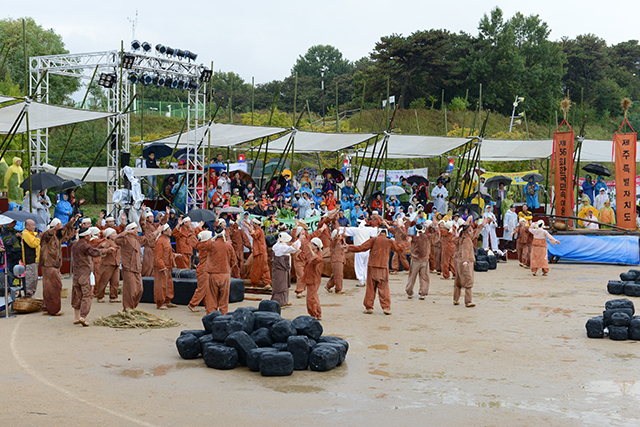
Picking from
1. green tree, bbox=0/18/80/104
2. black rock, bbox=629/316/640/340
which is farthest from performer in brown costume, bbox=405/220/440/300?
green tree, bbox=0/18/80/104

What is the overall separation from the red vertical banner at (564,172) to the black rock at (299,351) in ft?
48.0

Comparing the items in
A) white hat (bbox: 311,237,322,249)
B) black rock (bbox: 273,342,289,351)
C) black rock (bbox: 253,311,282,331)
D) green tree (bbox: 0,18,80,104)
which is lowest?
black rock (bbox: 273,342,289,351)

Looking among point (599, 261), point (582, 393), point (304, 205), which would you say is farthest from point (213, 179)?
point (582, 393)

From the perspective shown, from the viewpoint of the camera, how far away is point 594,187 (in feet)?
77.0

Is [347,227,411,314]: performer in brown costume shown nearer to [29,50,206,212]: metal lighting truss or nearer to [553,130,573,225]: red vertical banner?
[29,50,206,212]: metal lighting truss

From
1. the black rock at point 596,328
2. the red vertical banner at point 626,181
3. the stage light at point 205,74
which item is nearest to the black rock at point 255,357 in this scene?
the black rock at point 596,328

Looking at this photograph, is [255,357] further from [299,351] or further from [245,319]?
[245,319]

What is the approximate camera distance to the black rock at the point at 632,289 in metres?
13.4

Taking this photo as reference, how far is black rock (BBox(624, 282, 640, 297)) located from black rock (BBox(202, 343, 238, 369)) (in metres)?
9.52

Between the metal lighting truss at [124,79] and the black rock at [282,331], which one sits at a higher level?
the metal lighting truss at [124,79]

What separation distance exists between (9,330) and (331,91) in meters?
40.4

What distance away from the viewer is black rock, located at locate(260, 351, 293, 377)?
728 centimetres

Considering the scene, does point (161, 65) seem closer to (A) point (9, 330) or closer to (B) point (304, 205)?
(B) point (304, 205)

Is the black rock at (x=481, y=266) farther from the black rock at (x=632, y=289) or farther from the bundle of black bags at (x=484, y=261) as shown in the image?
the black rock at (x=632, y=289)
